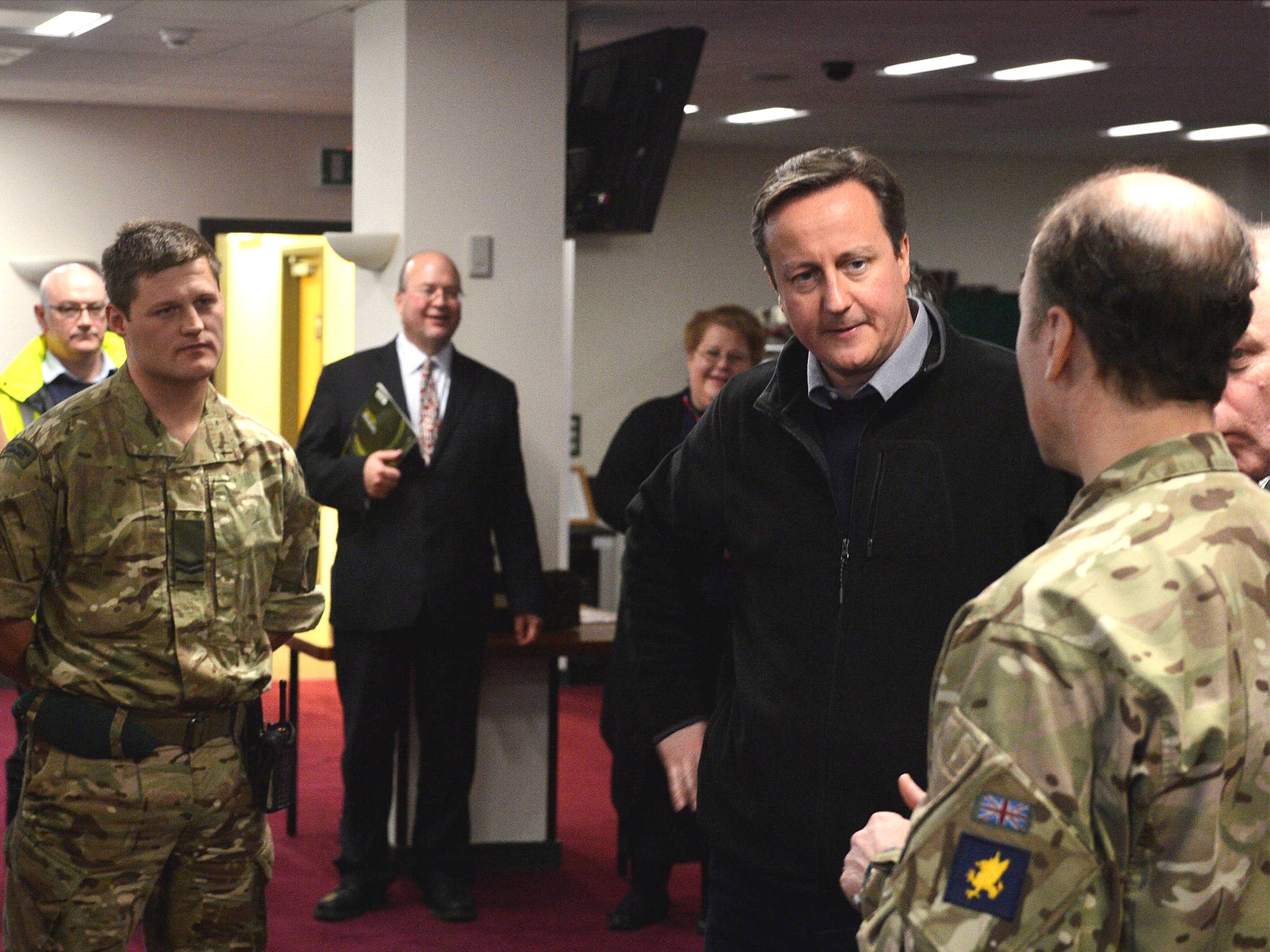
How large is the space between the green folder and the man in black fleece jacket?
7.76ft

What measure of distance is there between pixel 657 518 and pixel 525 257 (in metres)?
2.89

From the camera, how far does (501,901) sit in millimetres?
4684

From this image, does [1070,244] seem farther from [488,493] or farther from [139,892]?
[488,493]

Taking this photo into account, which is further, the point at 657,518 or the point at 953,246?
the point at 953,246

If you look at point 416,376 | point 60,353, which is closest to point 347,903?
point 416,376

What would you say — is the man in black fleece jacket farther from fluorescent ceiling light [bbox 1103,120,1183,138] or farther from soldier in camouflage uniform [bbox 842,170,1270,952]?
fluorescent ceiling light [bbox 1103,120,1183,138]

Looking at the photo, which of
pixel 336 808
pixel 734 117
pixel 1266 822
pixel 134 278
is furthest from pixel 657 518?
pixel 734 117

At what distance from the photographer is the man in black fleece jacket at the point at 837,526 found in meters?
1.93

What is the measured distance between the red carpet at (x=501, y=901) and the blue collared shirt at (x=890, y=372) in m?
2.57

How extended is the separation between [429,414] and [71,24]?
2.83 meters

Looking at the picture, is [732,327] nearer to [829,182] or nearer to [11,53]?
[829,182]

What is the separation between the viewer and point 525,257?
502 cm

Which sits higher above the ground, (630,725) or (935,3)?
(935,3)

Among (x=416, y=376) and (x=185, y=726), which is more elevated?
(x=416, y=376)
